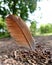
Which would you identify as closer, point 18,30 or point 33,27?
point 18,30

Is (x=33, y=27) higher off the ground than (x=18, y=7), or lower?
lower

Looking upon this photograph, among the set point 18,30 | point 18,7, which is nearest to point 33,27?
point 18,7

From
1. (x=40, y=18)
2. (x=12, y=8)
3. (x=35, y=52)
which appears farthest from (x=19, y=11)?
(x=35, y=52)

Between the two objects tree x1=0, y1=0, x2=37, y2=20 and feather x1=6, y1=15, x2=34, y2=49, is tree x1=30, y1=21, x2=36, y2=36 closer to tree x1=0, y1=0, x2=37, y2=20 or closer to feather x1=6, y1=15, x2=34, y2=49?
tree x1=0, y1=0, x2=37, y2=20

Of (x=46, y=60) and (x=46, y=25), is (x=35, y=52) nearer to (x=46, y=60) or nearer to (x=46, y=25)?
(x=46, y=60)

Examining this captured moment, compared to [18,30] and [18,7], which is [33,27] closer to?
[18,7]

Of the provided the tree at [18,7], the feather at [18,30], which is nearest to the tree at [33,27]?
the tree at [18,7]

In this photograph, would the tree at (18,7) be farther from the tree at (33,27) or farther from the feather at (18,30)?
the feather at (18,30)

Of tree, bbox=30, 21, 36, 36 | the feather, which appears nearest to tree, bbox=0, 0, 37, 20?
tree, bbox=30, 21, 36, 36

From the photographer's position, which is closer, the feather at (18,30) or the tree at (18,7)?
the feather at (18,30)
